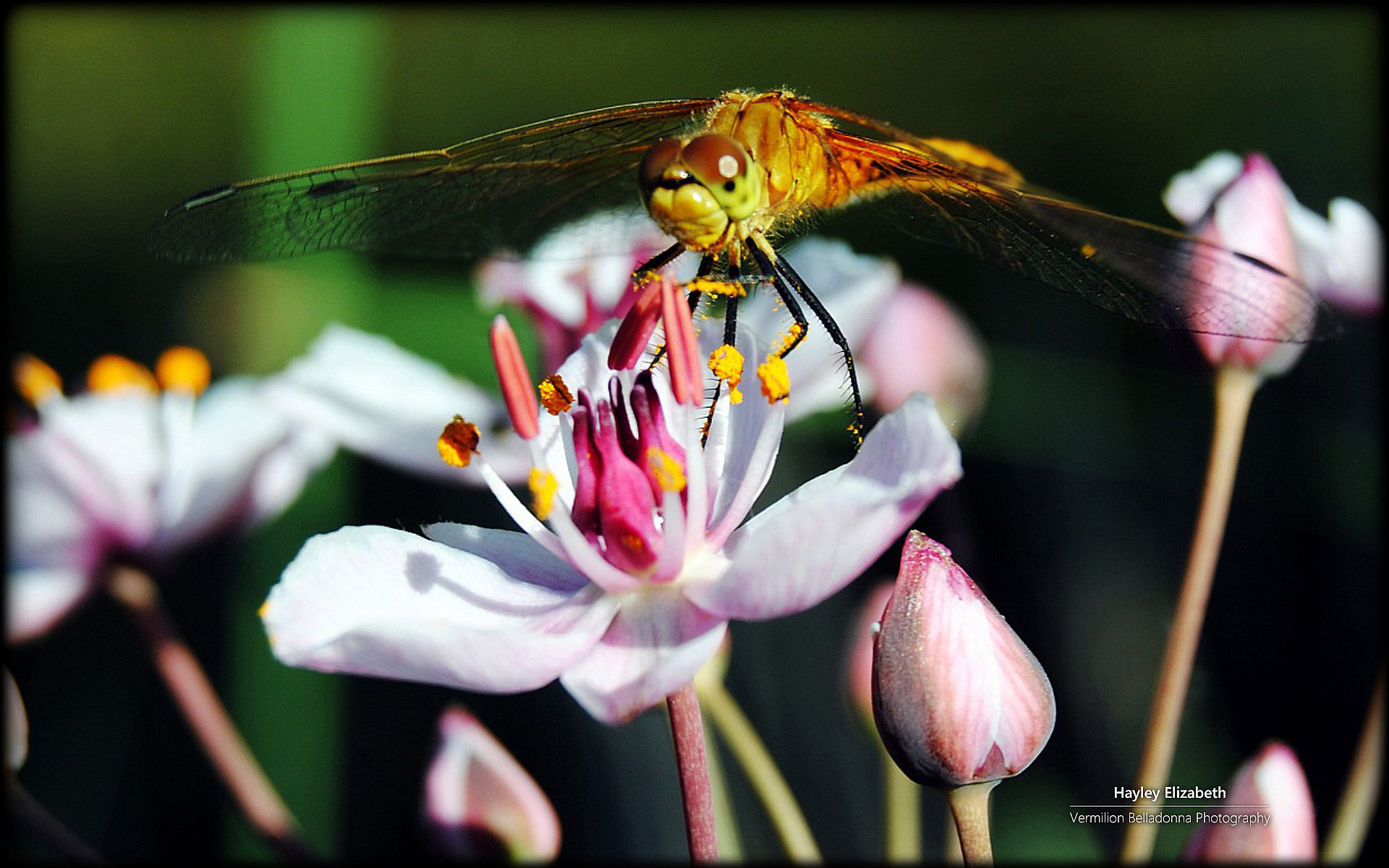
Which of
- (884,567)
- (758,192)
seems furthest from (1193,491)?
(758,192)

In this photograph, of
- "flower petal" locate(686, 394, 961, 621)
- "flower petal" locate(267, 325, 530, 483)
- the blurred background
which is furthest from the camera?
the blurred background

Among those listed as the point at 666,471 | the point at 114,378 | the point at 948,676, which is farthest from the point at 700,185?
the point at 114,378

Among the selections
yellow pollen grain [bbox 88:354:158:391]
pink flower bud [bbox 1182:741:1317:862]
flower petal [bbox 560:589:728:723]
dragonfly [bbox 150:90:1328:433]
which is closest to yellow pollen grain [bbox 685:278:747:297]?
dragonfly [bbox 150:90:1328:433]

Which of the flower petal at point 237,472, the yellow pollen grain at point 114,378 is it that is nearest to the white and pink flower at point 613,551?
the flower petal at point 237,472

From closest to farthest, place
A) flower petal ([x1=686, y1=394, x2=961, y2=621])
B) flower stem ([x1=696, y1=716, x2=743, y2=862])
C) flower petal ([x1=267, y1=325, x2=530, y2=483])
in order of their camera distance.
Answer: flower petal ([x1=686, y1=394, x2=961, y2=621]), flower stem ([x1=696, y1=716, x2=743, y2=862]), flower petal ([x1=267, y1=325, x2=530, y2=483])

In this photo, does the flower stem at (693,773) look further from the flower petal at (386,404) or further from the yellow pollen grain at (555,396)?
the flower petal at (386,404)

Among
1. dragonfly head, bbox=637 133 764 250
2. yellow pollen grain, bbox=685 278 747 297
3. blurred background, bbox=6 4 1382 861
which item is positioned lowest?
blurred background, bbox=6 4 1382 861

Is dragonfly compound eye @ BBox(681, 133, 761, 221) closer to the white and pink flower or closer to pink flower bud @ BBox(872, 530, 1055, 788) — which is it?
the white and pink flower
